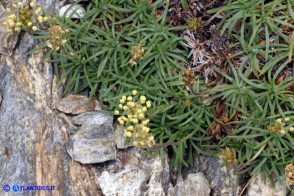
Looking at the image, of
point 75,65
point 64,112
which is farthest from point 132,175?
point 75,65

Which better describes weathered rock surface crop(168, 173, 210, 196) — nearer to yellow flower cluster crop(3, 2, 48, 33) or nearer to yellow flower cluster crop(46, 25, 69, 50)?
yellow flower cluster crop(46, 25, 69, 50)

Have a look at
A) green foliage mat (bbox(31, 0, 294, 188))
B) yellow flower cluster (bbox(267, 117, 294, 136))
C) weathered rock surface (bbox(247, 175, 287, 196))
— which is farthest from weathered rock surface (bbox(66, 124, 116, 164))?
yellow flower cluster (bbox(267, 117, 294, 136))

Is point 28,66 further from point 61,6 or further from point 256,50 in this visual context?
point 256,50

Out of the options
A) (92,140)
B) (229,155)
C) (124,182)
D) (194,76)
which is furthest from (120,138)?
(229,155)

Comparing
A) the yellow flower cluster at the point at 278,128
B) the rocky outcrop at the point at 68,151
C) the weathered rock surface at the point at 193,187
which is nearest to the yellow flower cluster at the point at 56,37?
the rocky outcrop at the point at 68,151

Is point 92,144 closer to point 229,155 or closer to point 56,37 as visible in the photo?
point 56,37

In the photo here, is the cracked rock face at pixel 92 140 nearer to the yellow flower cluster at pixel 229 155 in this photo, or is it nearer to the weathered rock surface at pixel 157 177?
the weathered rock surface at pixel 157 177
